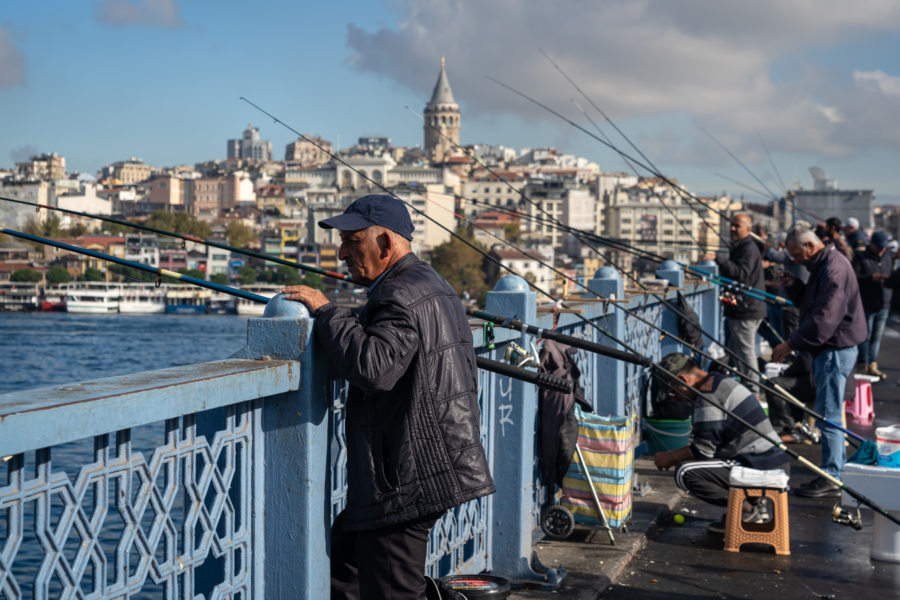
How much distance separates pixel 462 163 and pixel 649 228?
101ft

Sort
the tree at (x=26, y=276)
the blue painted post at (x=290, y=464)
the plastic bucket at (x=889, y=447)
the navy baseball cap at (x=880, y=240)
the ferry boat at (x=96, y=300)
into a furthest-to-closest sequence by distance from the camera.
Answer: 1. the ferry boat at (x=96, y=300)
2. the tree at (x=26, y=276)
3. the navy baseball cap at (x=880, y=240)
4. the plastic bucket at (x=889, y=447)
5. the blue painted post at (x=290, y=464)

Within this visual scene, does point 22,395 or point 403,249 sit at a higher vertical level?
point 403,249

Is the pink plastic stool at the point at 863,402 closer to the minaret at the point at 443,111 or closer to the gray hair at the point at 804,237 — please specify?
the gray hair at the point at 804,237

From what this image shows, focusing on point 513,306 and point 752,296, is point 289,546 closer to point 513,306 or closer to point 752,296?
point 513,306

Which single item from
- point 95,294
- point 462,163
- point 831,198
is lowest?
point 95,294

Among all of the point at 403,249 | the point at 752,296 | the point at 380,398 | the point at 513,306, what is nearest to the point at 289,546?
the point at 380,398

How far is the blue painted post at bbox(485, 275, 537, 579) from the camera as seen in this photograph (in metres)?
3.94

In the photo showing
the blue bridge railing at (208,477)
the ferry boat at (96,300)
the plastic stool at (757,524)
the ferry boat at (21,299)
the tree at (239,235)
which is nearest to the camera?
the blue bridge railing at (208,477)

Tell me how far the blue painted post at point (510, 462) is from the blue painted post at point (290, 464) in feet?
4.90

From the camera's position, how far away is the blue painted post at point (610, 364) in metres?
5.68

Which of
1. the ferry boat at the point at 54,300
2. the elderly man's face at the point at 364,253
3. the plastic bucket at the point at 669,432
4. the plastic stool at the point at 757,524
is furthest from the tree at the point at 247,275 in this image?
the elderly man's face at the point at 364,253

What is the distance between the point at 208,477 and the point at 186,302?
91636mm

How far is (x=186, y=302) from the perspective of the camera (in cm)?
9138

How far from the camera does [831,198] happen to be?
138 ft
